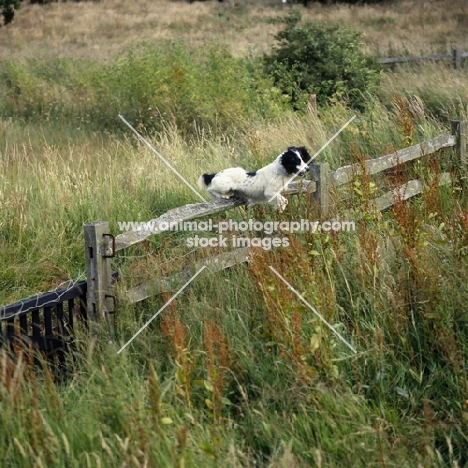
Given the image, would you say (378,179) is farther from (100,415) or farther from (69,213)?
(100,415)

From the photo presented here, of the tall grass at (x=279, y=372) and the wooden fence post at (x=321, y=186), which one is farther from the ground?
the wooden fence post at (x=321, y=186)

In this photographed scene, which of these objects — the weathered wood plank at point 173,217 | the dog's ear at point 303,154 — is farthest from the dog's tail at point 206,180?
the dog's ear at point 303,154

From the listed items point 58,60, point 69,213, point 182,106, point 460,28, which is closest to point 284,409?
point 69,213

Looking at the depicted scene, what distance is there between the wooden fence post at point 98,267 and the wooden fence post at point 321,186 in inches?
77.9

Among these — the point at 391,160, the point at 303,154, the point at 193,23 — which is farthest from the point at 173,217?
the point at 193,23

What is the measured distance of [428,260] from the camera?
17.3ft

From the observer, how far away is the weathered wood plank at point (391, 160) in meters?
6.67

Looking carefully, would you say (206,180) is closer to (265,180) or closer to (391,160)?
(265,180)

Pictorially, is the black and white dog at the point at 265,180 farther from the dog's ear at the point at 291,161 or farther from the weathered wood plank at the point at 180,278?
the weathered wood plank at the point at 180,278

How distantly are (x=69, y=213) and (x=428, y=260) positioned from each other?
3.92 meters

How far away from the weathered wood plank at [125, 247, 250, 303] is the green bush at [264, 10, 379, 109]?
8.20 m

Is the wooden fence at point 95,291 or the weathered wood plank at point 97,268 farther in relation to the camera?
the weathered wood plank at point 97,268

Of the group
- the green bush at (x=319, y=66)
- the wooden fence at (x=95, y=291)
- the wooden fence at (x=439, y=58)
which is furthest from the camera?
the wooden fence at (x=439, y=58)

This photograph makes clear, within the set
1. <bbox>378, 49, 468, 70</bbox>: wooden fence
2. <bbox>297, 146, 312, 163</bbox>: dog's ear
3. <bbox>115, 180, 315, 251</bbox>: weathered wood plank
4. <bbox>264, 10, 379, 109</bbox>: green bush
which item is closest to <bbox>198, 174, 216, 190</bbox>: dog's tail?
<bbox>115, 180, 315, 251</bbox>: weathered wood plank
